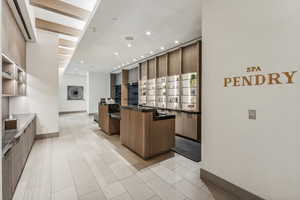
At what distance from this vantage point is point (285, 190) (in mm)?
1548

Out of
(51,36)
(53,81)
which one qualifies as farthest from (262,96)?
(51,36)

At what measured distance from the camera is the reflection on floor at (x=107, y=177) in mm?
1979

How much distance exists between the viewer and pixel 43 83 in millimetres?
4539

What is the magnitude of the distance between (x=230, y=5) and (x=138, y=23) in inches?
80.9

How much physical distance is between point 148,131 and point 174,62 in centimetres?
336

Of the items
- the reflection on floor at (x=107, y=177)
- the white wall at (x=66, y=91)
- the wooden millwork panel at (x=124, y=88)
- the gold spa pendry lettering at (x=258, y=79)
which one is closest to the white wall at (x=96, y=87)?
the white wall at (x=66, y=91)

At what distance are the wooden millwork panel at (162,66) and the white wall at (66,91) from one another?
790 centimetres

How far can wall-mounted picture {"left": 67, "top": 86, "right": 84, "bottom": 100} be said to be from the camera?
36.3 feet

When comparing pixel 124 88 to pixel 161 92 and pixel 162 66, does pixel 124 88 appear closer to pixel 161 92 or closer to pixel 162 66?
pixel 161 92

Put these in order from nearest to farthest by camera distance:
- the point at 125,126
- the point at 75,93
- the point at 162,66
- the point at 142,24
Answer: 1. the point at 142,24
2. the point at 125,126
3. the point at 162,66
4. the point at 75,93


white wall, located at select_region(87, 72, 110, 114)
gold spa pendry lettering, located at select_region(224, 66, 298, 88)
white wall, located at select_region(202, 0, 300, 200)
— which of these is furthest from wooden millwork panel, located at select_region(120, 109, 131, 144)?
white wall, located at select_region(87, 72, 110, 114)

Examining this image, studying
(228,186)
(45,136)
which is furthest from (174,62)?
(45,136)

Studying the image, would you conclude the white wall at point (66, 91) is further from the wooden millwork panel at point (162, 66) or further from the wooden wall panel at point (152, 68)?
the wooden millwork panel at point (162, 66)

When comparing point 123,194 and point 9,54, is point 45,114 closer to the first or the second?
point 9,54
